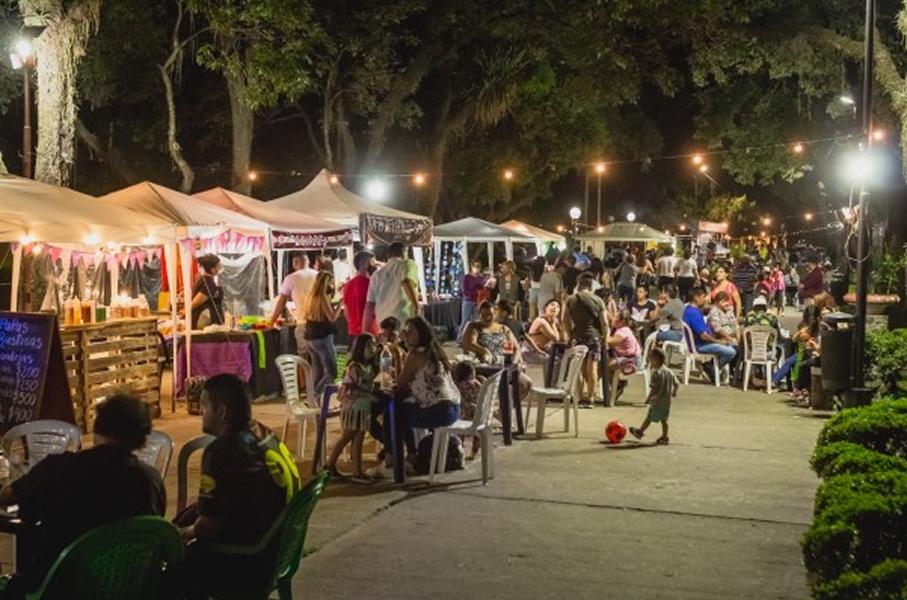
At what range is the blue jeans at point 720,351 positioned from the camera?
48.1 feet

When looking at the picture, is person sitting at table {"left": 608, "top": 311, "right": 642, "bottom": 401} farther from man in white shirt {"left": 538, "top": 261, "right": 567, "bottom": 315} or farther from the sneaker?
the sneaker

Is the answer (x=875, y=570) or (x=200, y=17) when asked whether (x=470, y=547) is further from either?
(x=200, y=17)

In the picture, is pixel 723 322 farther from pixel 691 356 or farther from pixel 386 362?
pixel 386 362

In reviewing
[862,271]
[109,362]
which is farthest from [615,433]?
[109,362]

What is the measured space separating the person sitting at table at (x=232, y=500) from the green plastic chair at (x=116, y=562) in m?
0.43

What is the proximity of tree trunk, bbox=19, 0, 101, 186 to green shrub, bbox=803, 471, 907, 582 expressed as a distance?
10.2 meters

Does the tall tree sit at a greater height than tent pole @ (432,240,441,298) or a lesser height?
greater

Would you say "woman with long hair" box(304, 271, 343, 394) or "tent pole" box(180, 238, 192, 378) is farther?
"tent pole" box(180, 238, 192, 378)

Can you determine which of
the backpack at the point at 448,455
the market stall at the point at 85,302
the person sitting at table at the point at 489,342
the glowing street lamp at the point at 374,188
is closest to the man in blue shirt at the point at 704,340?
the person sitting at table at the point at 489,342

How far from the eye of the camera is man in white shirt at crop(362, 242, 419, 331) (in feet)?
37.4

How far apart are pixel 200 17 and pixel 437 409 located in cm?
1441

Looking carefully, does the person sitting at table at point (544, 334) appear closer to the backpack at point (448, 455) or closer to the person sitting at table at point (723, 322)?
the person sitting at table at point (723, 322)

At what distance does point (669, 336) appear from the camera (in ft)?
49.9

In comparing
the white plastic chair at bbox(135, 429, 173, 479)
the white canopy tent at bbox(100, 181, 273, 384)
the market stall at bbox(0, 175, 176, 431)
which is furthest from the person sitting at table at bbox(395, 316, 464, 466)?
the white canopy tent at bbox(100, 181, 273, 384)
